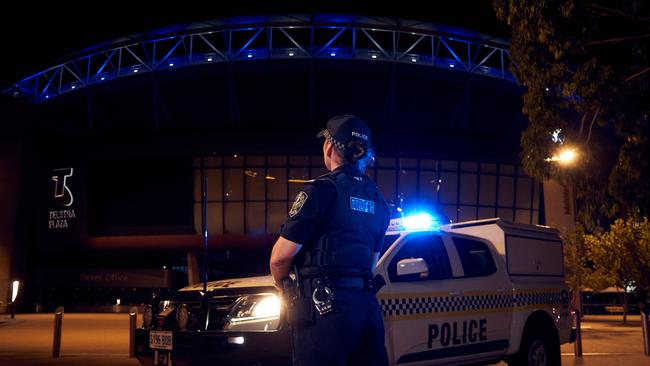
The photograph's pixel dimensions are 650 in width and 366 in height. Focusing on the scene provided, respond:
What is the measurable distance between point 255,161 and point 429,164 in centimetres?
1110

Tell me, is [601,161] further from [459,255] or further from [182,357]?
[182,357]

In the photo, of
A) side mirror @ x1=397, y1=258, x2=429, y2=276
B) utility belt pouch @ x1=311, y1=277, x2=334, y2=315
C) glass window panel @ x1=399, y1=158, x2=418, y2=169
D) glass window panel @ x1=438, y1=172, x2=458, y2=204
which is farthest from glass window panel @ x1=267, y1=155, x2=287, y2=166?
utility belt pouch @ x1=311, y1=277, x2=334, y2=315

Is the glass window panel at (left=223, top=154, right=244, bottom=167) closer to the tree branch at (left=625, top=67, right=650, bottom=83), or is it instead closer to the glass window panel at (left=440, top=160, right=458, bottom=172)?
the glass window panel at (left=440, top=160, right=458, bottom=172)

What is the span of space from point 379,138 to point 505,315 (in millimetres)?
34305

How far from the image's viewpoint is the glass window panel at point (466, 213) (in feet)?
155

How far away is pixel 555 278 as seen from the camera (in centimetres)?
965

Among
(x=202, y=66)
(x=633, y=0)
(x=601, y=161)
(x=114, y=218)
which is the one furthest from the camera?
(x=114, y=218)

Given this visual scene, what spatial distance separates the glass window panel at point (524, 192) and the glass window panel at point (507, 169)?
76cm

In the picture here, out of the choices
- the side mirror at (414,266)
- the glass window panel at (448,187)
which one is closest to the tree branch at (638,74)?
the side mirror at (414,266)

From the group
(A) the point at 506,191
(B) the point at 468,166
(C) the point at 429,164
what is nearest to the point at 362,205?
(C) the point at 429,164

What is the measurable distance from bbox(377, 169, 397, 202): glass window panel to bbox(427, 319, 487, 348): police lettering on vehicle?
37.4 m

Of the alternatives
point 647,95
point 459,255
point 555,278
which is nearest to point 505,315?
point 459,255

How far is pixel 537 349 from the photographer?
28.6 ft

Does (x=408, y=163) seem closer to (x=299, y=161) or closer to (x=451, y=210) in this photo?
(x=451, y=210)
